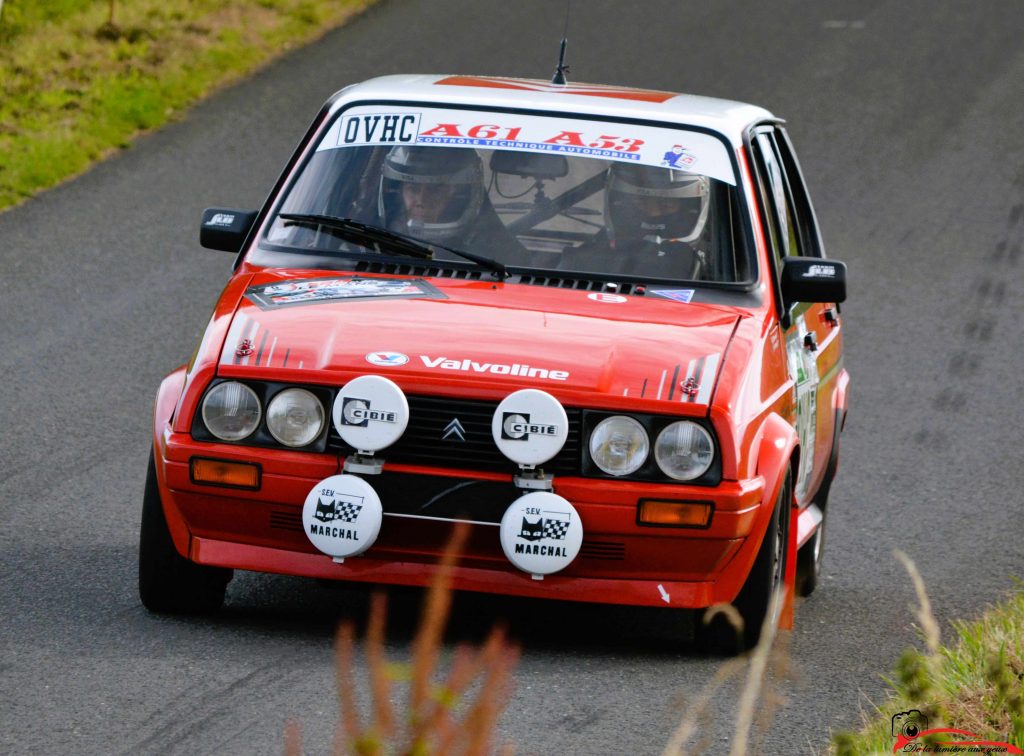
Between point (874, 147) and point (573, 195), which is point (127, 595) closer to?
point (573, 195)

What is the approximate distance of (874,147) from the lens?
55.7 ft

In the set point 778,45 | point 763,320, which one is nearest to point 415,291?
point 763,320

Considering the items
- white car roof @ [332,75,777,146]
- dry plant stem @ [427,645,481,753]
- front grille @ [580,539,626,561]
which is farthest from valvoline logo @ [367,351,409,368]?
dry plant stem @ [427,645,481,753]

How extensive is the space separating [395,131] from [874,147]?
11570mm

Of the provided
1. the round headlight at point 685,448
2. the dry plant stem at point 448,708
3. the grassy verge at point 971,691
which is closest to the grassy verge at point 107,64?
the round headlight at point 685,448

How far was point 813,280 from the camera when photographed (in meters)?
5.80

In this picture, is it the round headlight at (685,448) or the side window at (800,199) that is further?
the side window at (800,199)

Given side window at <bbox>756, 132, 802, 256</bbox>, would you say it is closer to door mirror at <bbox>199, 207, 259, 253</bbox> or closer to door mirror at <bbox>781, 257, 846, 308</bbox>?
door mirror at <bbox>781, 257, 846, 308</bbox>

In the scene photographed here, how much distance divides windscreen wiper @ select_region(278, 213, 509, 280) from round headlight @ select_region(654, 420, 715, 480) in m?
1.09

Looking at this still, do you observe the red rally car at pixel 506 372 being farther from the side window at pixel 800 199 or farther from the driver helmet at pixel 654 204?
the side window at pixel 800 199

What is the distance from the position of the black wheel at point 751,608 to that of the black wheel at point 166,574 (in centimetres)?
146

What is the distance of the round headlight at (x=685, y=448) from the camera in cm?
488

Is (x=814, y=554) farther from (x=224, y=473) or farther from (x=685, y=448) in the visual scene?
(x=224, y=473)

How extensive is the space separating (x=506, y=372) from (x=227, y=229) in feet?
5.42
